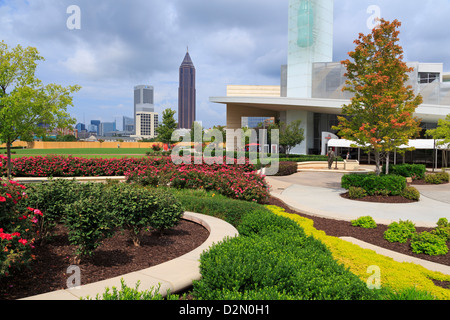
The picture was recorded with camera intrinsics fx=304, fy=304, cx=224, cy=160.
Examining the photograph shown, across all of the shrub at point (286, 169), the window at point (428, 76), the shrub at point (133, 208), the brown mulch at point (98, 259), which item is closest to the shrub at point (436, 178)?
the shrub at point (286, 169)

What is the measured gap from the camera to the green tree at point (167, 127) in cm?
4025

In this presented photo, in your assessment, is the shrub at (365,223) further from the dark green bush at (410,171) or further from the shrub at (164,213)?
the dark green bush at (410,171)

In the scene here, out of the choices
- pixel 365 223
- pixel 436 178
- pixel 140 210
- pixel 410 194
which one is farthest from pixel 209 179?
pixel 436 178

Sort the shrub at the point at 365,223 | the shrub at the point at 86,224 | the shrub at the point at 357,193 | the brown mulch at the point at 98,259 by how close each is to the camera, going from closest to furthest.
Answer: the brown mulch at the point at 98,259, the shrub at the point at 86,224, the shrub at the point at 365,223, the shrub at the point at 357,193

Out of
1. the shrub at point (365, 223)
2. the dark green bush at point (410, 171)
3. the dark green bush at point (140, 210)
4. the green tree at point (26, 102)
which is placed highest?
the green tree at point (26, 102)

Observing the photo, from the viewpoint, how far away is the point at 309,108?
126 ft

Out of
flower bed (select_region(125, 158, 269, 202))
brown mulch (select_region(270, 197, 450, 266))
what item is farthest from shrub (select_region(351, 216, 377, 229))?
flower bed (select_region(125, 158, 269, 202))

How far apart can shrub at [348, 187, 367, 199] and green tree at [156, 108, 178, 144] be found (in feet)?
102

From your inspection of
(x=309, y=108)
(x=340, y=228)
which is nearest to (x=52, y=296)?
(x=340, y=228)

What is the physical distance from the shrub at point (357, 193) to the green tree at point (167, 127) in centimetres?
3100

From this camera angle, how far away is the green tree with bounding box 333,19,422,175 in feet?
41.4

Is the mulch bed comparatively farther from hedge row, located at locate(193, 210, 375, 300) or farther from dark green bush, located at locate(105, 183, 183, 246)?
hedge row, located at locate(193, 210, 375, 300)
